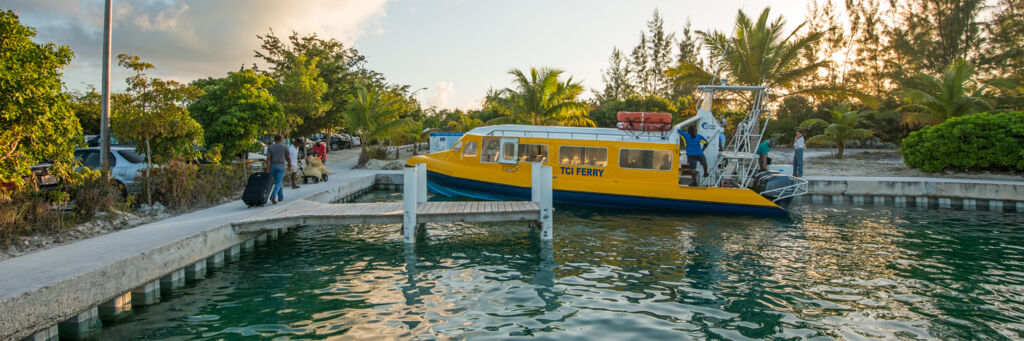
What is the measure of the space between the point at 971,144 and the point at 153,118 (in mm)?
23258

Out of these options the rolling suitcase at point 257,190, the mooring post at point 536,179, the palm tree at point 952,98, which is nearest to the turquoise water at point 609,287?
the mooring post at point 536,179

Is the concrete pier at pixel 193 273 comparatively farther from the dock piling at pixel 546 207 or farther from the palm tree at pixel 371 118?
the palm tree at pixel 371 118

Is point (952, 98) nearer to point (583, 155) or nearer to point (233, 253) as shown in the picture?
point (583, 155)

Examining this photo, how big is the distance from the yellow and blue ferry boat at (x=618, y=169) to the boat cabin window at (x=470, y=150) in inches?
3.4

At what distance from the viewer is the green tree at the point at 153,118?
376 inches

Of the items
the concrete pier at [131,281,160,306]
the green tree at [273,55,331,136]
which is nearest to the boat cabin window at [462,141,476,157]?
the concrete pier at [131,281,160,306]

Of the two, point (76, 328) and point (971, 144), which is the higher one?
point (971, 144)

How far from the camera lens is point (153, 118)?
31.6 ft

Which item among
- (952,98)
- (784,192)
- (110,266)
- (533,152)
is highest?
(952,98)

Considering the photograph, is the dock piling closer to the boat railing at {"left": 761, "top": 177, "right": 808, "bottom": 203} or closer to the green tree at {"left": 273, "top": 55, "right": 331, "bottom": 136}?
the boat railing at {"left": 761, "top": 177, "right": 808, "bottom": 203}

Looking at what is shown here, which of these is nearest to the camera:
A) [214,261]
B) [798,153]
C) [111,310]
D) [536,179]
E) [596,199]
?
[111,310]

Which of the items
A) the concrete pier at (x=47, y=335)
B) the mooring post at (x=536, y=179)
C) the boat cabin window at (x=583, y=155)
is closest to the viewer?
the concrete pier at (x=47, y=335)

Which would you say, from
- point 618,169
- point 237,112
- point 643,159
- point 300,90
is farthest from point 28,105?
point 300,90

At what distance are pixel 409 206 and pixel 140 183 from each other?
541 cm
